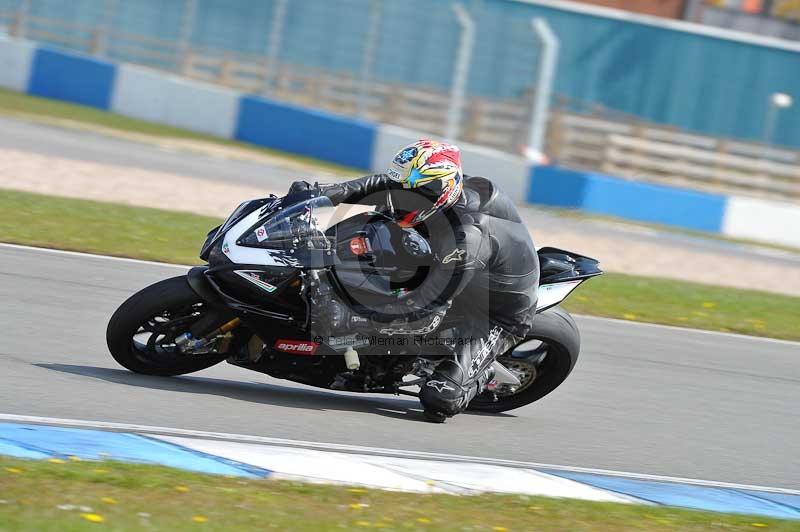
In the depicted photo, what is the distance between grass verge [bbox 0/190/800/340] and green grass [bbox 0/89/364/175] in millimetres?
7387

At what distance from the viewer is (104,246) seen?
9789 mm

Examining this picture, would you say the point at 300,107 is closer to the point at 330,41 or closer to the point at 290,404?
the point at 330,41

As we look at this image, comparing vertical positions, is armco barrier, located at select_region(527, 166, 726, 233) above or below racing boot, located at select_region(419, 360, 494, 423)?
above

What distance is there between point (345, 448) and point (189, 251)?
16.8ft

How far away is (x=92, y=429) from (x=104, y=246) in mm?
4848

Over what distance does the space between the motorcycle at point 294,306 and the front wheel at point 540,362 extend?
0.60m

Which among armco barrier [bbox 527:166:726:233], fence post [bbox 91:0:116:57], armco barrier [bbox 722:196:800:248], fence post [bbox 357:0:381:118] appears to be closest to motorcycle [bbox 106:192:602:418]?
armco barrier [bbox 527:166:726:233]

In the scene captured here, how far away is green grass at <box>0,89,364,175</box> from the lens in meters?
19.0

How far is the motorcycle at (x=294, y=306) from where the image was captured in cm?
570

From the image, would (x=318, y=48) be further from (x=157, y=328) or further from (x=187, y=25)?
(x=157, y=328)

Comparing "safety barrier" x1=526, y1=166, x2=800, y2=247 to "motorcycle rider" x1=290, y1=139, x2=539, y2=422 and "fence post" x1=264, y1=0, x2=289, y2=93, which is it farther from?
"motorcycle rider" x1=290, y1=139, x2=539, y2=422

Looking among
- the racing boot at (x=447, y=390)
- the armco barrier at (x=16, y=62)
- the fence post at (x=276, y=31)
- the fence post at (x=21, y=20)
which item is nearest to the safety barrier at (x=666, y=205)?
the fence post at (x=276, y=31)

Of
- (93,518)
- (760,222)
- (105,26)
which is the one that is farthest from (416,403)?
(105,26)

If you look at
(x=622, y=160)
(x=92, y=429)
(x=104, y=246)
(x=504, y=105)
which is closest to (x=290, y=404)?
(x=92, y=429)
